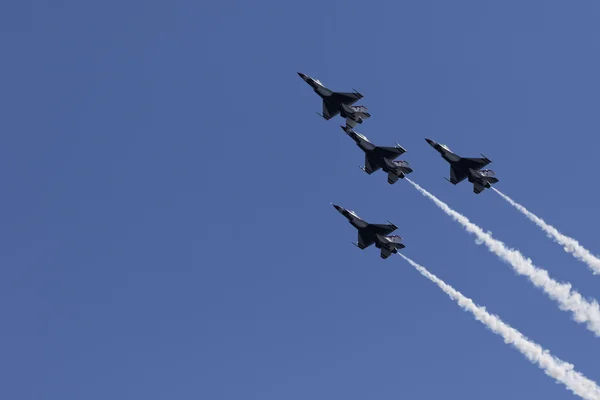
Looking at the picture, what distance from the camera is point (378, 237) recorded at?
130750mm

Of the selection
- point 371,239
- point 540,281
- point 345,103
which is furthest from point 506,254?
point 345,103

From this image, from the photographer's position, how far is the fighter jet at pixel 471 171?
12875 cm

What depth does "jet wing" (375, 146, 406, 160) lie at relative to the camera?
427 feet

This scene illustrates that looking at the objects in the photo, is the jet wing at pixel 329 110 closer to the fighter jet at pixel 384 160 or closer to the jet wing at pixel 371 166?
the fighter jet at pixel 384 160

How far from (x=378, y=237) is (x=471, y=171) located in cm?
1520

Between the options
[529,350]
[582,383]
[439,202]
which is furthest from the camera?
[439,202]

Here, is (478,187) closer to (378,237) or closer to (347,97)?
(378,237)

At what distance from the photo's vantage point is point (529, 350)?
123625 millimetres

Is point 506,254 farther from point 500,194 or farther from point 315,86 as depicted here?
point 315,86

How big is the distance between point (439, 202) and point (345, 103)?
18.6 meters

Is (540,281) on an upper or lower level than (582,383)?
upper

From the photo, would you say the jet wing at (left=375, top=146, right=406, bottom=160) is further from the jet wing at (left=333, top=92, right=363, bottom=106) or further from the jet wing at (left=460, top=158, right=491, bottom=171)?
the jet wing at (left=460, top=158, right=491, bottom=171)

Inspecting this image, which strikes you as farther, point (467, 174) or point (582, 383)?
point (467, 174)

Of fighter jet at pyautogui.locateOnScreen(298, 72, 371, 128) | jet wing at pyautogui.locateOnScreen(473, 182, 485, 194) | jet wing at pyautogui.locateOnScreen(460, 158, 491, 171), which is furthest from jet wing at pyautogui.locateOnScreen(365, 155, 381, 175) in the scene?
jet wing at pyautogui.locateOnScreen(473, 182, 485, 194)
